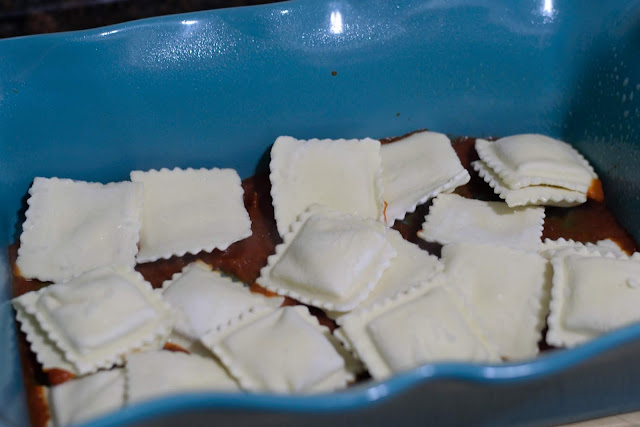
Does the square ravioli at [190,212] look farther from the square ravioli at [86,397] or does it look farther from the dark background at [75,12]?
the dark background at [75,12]

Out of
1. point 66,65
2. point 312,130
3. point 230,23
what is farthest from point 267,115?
point 66,65

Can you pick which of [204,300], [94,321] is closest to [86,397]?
[94,321]

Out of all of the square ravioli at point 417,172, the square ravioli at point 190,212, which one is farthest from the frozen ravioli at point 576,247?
the square ravioli at point 190,212

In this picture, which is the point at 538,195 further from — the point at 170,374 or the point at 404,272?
the point at 170,374

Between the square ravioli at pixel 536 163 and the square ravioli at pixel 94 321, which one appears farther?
the square ravioli at pixel 536 163

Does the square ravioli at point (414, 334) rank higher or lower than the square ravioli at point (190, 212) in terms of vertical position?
lower

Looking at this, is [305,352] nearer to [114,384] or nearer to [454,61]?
[114,384]

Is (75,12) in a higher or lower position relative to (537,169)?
higher
